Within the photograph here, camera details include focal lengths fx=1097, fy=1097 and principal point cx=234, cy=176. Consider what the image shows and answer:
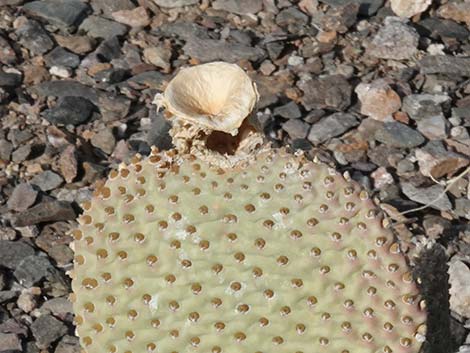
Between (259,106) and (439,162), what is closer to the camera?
(439,162)

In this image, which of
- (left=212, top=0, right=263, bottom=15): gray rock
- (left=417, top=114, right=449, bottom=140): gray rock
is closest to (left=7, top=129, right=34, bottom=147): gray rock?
(left=212, top=0, right=263, bottom=15): gray rock

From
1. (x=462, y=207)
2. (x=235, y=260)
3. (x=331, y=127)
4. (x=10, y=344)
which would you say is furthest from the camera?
(x=331, y=127)

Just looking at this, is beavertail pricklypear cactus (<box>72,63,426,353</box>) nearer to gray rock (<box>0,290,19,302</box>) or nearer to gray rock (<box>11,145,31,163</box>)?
gray rock (<box>0,290,19,302</box>)

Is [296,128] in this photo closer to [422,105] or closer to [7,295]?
[422,105]

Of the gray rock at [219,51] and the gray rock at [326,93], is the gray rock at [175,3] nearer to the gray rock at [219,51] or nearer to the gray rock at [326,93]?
the gray rock at [219,51]

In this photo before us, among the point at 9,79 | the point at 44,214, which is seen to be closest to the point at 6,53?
the point at 9,79

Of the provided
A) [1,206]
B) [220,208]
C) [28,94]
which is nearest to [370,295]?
[220,208]

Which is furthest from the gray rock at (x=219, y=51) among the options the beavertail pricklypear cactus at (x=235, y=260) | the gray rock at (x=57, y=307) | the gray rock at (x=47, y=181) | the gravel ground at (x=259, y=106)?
the beavertail pricklypear cactus at (x=235, y=260)
